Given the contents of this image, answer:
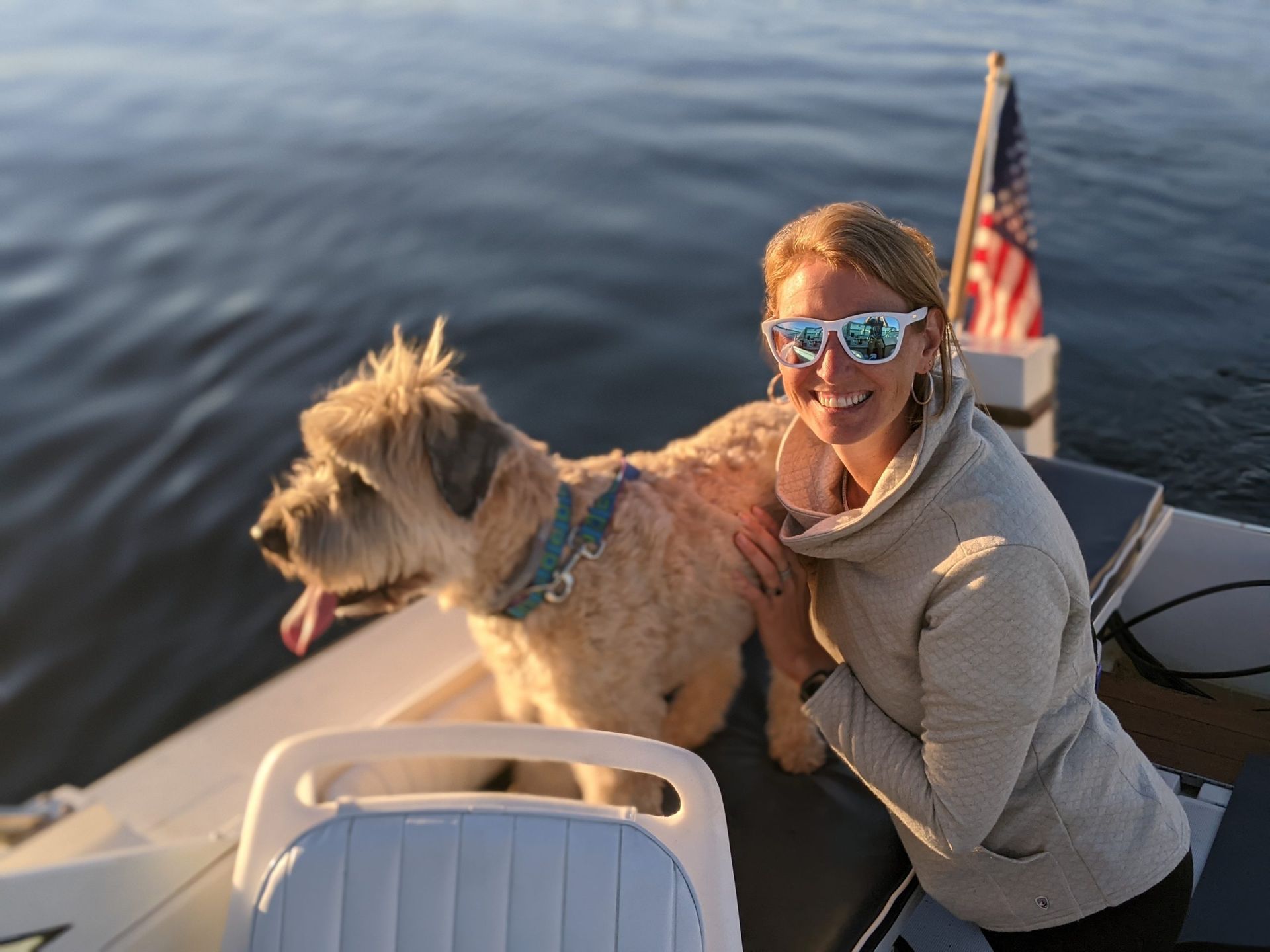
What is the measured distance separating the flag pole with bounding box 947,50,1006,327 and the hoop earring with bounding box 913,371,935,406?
11.0 feet

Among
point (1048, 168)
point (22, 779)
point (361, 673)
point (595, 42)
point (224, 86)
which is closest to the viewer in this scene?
point (361, 673)

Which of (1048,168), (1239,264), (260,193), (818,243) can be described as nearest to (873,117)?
(1048,168)

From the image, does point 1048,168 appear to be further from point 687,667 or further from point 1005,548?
point 1005,548

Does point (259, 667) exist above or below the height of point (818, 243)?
below

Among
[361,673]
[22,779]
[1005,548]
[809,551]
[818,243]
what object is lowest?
[22,779]

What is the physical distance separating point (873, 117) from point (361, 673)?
11.2 metres

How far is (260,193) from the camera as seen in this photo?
11594 mm

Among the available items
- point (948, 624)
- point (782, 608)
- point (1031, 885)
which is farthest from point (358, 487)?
point (1031, 885)

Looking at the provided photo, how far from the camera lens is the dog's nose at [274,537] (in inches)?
120

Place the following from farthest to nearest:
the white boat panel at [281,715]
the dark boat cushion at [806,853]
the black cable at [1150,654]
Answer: the black cable at [1150,654], the white boat panel at [281,715], the dark boat cushion at [806,853]

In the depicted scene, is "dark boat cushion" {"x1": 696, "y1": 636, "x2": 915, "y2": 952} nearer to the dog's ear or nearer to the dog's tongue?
the dog's ear

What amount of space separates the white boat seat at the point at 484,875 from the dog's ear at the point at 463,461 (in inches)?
38.1

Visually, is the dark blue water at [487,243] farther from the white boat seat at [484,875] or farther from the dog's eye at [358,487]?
the white boat seat at [484,875]

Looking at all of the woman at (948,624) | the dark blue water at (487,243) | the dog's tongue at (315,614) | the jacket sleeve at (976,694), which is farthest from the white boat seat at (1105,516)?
the dog's tongue at (315,614)
